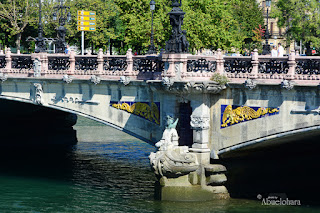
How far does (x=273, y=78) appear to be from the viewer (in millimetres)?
33281

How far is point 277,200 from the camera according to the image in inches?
1433

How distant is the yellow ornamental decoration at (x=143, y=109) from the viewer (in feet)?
123

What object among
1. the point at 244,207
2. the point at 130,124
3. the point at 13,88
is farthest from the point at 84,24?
the point at 244,207

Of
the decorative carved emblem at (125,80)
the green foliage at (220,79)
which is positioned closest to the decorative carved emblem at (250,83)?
the green foliage at (220,79)

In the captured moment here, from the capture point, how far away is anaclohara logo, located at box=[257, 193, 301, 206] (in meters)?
35.7

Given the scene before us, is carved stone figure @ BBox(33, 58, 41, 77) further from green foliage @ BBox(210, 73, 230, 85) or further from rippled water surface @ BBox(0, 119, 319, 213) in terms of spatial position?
green foliage @ BBox(210, 73, 230, 85)

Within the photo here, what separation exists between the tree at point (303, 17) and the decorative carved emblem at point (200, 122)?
110ft

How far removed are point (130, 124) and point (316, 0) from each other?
1331 inches

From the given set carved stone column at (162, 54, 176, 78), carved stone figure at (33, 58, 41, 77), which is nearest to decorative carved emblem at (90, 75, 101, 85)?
carved stone figure at (33, 58, 41, 77)

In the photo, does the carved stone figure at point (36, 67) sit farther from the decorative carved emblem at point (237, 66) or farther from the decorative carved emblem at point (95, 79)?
the decorative carved emblem at point (237, 66)


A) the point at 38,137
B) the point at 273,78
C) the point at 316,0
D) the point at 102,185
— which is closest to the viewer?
the point at 273,78

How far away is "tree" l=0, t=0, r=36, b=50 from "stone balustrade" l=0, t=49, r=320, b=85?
38107mm

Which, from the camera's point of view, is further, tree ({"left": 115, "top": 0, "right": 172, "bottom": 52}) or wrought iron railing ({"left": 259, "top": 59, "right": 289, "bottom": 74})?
tree ({"left": 115, "top": 0, "right": 172, "bottom": 52})

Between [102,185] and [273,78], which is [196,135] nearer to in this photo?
[273,78]
